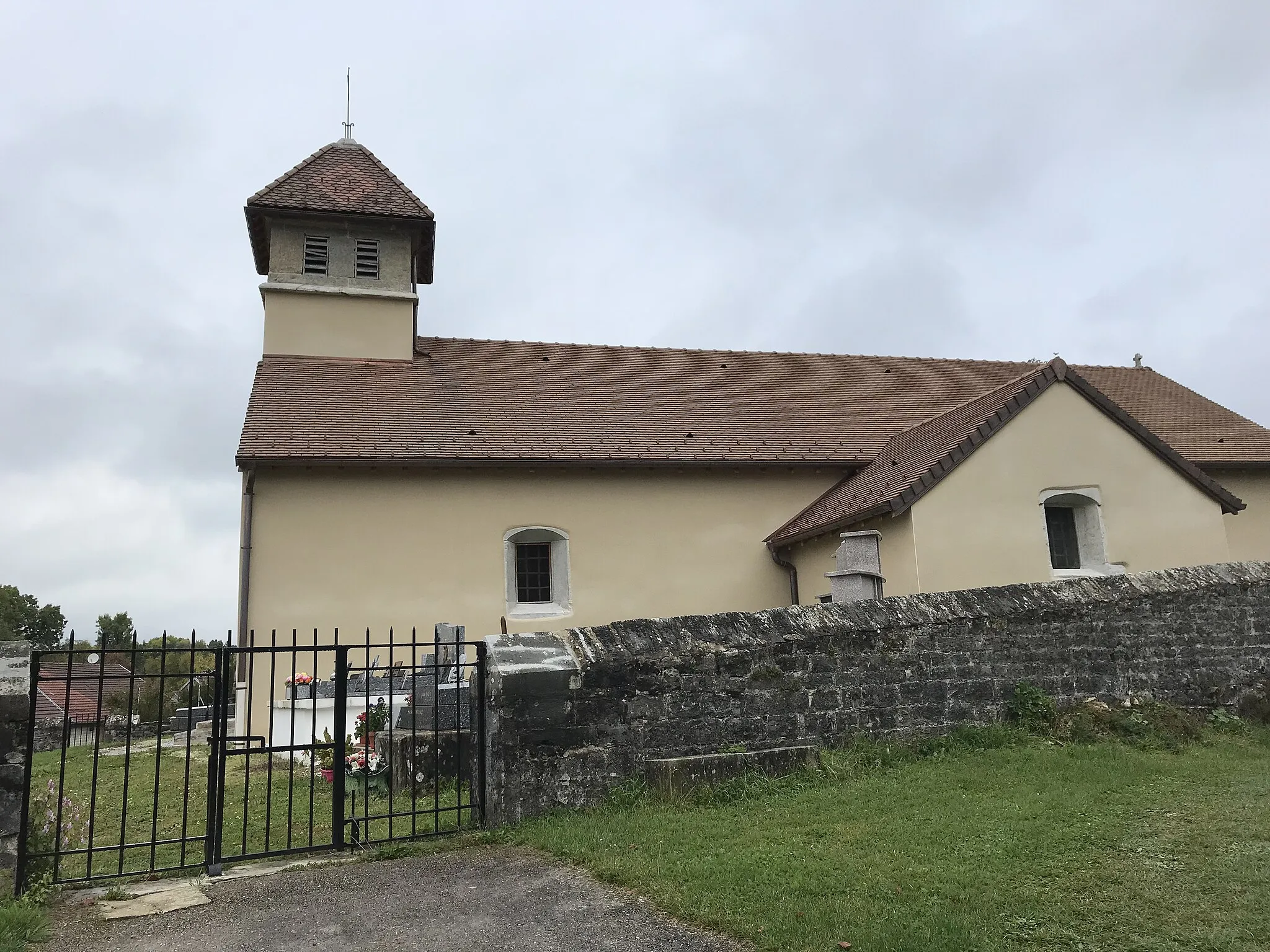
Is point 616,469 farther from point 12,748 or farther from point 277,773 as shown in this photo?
point 12,748

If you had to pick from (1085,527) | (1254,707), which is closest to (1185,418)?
(1085,527)

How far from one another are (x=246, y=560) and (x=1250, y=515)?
18162mm

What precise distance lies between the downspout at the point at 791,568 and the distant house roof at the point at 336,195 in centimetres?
957

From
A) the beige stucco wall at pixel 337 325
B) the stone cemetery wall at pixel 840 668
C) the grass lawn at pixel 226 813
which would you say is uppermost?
the beige stucco wall at pixel 337 325

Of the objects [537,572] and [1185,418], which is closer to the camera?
[537,572]

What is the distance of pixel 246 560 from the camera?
45.0ft

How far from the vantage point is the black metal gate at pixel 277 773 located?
598 centimetres

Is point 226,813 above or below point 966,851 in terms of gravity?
below

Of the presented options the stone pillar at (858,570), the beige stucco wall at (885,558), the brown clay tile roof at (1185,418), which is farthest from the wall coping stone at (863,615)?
the brown clay tile roof at (1185,418)

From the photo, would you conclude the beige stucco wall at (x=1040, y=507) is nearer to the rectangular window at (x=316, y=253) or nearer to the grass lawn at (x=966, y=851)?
the grass lawn at (x=966, y=851)

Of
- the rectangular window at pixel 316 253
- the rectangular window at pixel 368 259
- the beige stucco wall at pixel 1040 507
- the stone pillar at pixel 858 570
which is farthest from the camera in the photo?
the rectangular window at pixel 368 259

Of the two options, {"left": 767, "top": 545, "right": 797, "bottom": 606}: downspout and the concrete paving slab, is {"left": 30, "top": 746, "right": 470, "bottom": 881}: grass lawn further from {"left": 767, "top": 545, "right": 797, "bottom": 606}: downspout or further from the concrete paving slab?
{"left": 767, "top": 545, "right": 797, "bottom": 606}: downspout

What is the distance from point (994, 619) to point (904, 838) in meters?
3.40

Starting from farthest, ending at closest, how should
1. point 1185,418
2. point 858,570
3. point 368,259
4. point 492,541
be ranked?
point 1185,418
point 368,259
point 492,541
point 858,570
